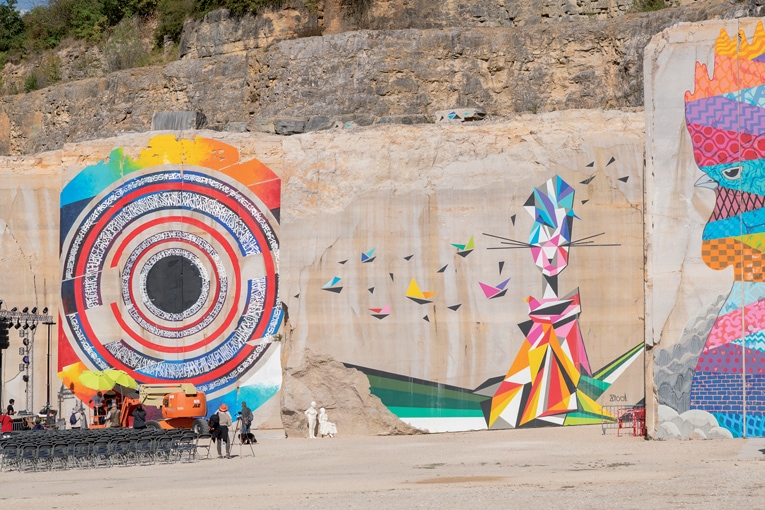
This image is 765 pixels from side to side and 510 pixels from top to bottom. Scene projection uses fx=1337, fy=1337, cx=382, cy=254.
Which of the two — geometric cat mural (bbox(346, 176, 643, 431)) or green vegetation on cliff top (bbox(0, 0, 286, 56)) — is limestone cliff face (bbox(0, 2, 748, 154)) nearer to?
green vegetation on cliff top (bbox(0, 0, 286, 56))

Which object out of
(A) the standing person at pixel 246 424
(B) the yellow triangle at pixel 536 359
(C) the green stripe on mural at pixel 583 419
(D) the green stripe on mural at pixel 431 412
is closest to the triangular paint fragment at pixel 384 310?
(D) the green stripe on mural at pixel 431 412

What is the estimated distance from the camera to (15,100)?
4291 centimetres

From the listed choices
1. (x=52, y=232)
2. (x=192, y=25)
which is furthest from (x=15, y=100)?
(x=52, y=232)

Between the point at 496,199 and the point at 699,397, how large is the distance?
6730 mm

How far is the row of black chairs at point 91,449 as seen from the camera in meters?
20.8

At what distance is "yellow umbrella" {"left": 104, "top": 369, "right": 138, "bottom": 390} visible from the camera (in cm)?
2592

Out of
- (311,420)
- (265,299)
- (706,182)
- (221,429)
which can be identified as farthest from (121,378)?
(706,182)

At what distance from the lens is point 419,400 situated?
25.4 metres

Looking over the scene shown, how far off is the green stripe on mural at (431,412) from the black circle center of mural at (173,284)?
5.03 metres

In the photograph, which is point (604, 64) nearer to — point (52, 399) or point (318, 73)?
point (318, 73)

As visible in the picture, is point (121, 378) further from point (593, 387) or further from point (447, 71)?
point (447, 71)

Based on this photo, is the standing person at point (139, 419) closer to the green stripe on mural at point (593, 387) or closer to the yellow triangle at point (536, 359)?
the yellow triangle at point (536, 359)

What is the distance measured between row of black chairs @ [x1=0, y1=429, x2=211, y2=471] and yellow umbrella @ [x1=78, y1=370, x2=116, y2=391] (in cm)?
325

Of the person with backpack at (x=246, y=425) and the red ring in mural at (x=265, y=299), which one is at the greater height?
the red ring in mural at (x=265, y=299)
